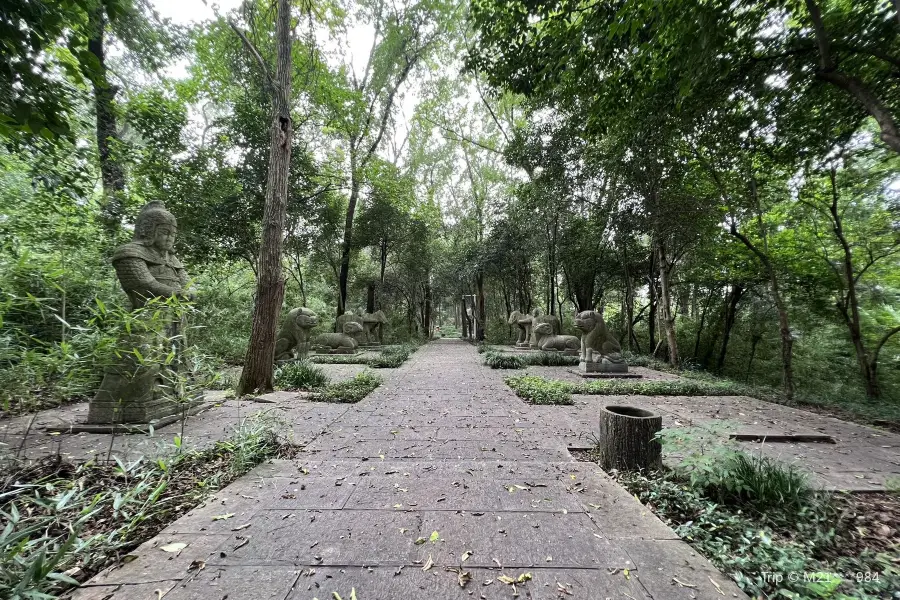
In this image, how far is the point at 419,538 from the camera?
6.06 feet

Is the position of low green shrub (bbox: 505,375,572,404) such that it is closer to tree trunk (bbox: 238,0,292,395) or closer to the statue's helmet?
tree trunk (bbox: 238,0,292,395)

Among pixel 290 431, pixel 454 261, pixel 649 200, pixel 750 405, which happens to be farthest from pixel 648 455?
pixel 454 261

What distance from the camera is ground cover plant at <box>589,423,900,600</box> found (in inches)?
59.7

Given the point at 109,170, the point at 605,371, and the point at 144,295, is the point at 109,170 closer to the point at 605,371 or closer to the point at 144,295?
the point at 144,295

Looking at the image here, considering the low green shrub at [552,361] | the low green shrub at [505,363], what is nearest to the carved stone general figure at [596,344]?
the low green shrub at [552,361]

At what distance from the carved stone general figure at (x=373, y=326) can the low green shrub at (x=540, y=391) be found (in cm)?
965

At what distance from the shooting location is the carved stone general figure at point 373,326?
15.1m

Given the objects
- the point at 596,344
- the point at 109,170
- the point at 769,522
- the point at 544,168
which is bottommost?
the point at 769,522

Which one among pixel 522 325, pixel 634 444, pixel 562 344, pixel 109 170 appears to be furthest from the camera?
pixel 522 325

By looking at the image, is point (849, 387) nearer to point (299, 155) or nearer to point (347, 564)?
point (347, 564)

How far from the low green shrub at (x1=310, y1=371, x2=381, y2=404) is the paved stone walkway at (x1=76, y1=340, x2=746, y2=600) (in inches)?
85.3

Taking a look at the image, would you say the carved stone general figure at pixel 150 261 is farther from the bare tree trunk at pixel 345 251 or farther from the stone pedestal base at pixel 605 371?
the bare tree trunk at pixel 345 251

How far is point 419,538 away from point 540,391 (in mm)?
4081

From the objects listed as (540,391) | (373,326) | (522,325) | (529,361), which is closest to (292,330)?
(540,391)
